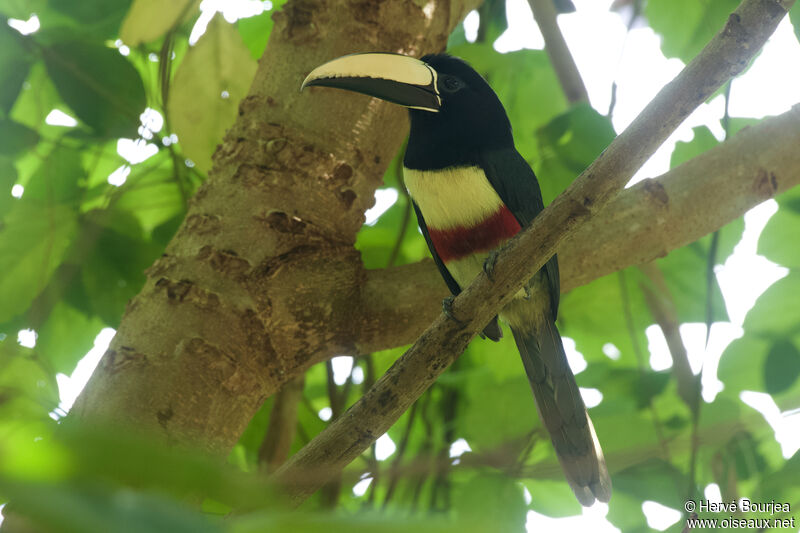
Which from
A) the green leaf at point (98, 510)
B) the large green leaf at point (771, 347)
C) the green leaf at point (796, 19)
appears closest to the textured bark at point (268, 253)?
the green leaf at point (796, 19)

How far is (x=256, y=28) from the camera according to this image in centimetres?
311

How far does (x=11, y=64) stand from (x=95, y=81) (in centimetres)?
25

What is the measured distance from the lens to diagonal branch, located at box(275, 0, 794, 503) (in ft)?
Answer: 4.51

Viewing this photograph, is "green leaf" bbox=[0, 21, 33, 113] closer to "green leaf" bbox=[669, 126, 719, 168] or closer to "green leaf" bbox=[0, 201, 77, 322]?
"green leaf" bbox=[0, 201, 77, 322]

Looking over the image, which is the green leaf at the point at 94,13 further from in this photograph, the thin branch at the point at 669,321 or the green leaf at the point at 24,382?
the thin branch at the point at 669,321

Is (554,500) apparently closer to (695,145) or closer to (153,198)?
(695,145)

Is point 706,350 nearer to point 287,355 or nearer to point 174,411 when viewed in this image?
point 287,355

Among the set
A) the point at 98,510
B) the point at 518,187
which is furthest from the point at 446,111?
the point at 98,510

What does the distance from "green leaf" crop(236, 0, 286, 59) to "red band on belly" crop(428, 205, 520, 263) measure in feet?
4.00

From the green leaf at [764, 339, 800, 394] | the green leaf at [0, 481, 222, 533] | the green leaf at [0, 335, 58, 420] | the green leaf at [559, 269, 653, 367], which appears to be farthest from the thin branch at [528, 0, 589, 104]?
the green leaf at [0, 481, 222, 533]

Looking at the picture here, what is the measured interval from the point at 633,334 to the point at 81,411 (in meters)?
1.73

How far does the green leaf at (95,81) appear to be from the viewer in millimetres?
2387

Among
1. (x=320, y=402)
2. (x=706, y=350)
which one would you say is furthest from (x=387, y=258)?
(x=706, y=350)

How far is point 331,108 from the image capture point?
94.6 inches
